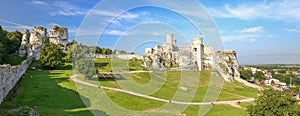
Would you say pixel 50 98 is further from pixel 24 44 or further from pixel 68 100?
pixel 24 44

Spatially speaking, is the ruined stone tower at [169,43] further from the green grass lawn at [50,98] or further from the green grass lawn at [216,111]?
the green grass lawn at [50,98]

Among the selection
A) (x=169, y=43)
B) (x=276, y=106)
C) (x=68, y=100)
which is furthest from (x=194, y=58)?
(x=68, y=100)

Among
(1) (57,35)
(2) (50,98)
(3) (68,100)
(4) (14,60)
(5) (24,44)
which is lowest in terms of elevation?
(3) (68,100)

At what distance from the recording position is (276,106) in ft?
87.7

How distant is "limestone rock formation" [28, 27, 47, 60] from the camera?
6844cm

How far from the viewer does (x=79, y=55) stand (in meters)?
47.1

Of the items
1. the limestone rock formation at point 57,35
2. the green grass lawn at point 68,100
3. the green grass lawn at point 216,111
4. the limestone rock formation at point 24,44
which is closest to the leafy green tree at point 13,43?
the limestone rock formation at point 24,44

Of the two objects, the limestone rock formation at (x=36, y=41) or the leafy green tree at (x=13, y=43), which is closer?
the limestone rock formation at (x=36, y=41)

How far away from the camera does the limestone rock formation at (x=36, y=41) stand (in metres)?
68.4

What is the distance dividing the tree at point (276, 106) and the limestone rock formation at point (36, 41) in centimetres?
5969

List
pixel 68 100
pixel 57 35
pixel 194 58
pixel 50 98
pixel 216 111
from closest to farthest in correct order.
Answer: pixel 50 98 → pixel 68 100 → pixel 216 111 → pixel 57 35 → pixel 194 58

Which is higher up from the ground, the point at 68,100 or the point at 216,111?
the point at 68,100

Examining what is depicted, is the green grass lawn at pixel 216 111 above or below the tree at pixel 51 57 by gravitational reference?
below

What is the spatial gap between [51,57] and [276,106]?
1791 inches
